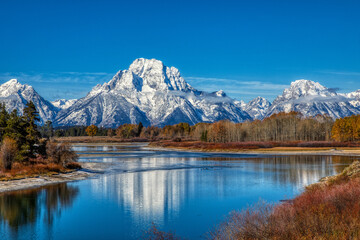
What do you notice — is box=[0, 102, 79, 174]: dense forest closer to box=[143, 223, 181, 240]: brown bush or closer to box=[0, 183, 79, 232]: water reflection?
box=[0, 183, 79, 232]: water reflection

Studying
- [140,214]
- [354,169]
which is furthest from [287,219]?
[354,169]

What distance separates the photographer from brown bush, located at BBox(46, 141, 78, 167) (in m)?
56.1

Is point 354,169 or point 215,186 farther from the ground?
point 354,169

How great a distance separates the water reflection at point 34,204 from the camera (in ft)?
86.2

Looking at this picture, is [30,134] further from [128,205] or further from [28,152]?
[128,205]

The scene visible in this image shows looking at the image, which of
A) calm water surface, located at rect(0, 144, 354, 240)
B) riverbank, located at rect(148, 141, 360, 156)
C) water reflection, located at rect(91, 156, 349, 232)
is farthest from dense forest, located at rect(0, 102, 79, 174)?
riverbank, located at rect(148, 141, 360, 156)

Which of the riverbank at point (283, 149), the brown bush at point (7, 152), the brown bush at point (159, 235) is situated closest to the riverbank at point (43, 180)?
the brown bush at point (7, 152)

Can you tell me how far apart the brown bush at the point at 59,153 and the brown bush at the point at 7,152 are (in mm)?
7246

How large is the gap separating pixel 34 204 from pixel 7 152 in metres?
18.3

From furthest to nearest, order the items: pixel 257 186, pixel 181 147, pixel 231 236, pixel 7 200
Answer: pixel 181 147, pixel 257 186, pixel 7 200, pixel 231 236

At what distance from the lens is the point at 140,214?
2720cm

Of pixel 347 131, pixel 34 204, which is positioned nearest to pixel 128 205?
pixel 34 204

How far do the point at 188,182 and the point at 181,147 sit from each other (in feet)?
358

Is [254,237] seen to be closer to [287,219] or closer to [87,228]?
[287,219]
